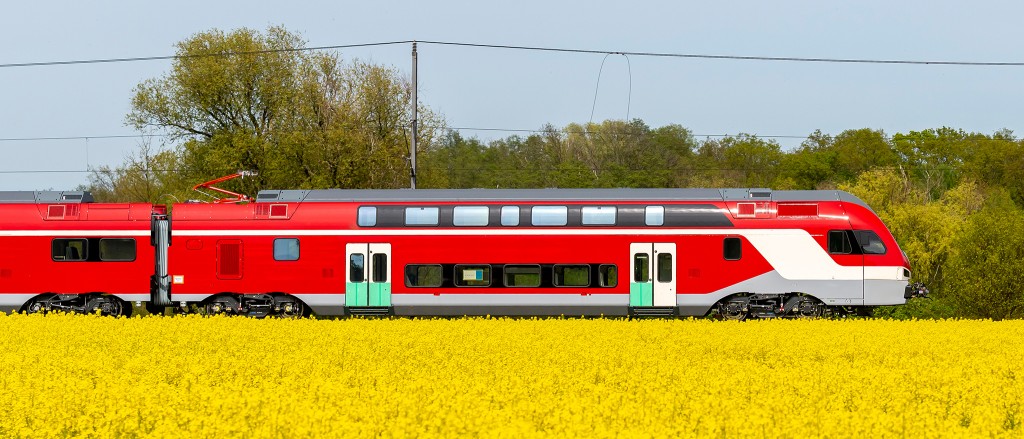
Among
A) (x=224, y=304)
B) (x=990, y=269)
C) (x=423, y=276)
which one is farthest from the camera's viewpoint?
(x=990, y=269)

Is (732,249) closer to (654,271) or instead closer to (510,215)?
(654,271)

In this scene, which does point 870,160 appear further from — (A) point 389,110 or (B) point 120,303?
(B) point 120,303

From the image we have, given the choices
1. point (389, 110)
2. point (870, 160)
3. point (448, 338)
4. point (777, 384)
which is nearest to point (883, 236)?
point (448, 338)

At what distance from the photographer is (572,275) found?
28.3 metres

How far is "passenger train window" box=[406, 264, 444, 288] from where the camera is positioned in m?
28.5

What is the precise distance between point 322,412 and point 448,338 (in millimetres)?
8895

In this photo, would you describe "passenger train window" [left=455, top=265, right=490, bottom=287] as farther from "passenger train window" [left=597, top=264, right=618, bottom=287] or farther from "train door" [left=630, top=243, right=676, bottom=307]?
"train door" [left=630, top=243, right=676, bottom=307]

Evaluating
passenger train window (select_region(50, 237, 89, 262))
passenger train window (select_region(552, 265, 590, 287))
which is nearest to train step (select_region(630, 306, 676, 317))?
passenger train window (select_region(552, 265, 590, 287))

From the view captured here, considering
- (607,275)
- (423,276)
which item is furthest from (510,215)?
(607,275)

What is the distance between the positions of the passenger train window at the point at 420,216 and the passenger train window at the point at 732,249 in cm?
732

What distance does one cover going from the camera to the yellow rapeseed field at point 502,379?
1041cm

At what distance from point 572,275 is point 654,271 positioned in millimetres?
2044

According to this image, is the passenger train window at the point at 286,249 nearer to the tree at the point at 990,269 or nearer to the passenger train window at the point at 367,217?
the passenger train window at the point at 367,217

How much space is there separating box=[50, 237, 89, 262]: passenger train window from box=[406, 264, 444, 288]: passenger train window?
8.58 meters
